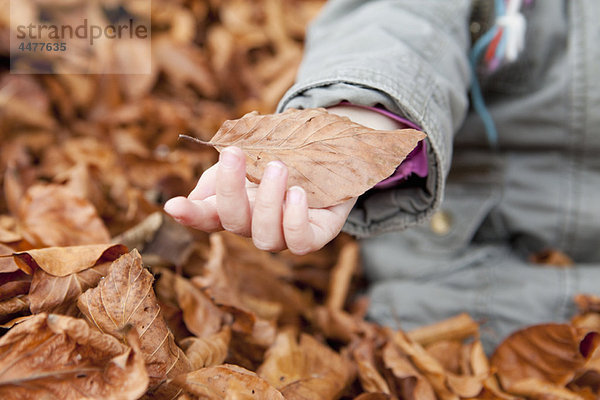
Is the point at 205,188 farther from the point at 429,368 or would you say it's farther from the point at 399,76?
the point at 429,368

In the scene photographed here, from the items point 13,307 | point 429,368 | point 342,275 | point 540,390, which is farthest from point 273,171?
point 342,275

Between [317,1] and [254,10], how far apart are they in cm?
25

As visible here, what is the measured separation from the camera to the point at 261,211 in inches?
20.5

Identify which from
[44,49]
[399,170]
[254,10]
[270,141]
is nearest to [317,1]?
[254,10]

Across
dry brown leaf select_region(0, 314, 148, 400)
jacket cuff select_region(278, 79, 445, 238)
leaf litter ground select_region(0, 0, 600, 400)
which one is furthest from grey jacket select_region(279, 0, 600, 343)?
dry brown leaf select_region(0, 314, 148, 400)

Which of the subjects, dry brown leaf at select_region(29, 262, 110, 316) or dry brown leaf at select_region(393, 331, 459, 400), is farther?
dry brown leaf at select_region(393, 331, 459, 400)

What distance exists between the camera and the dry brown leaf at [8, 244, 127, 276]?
0.61 metres

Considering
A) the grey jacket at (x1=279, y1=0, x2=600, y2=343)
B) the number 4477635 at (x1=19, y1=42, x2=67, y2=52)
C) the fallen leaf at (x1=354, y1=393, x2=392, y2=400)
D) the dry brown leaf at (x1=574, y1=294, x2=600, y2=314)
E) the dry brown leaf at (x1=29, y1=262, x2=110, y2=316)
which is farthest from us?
the number 4477635 at (x1=19, y1=42, x2=67, y2=52)

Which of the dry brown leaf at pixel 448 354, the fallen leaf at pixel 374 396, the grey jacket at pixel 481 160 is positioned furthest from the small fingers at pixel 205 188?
the dry brown leaf at pixel 448 354

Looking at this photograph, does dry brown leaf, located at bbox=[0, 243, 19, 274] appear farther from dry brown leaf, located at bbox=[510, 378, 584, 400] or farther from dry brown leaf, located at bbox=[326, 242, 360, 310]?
dry brown leaf, located at bbox=[510, 378, 584, 400]

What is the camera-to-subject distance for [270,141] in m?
0.59

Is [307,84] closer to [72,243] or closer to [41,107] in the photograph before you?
[72,243]

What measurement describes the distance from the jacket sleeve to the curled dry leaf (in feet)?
1.01

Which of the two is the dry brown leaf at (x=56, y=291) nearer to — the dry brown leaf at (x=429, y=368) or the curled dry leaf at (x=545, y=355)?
the dry brown leaf at (x=429, y=368)
